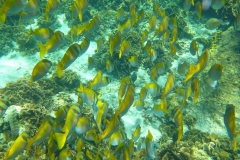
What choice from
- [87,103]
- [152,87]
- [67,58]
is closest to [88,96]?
[87,103]

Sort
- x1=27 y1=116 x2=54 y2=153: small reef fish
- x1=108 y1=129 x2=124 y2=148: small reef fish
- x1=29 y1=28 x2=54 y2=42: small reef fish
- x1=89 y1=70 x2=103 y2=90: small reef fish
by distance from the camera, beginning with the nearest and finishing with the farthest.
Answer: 1. x1=27 y1=116 x2=54 y2=153: small reef fish
2. x1=108 y1=129 x2=124 y2=148: small reef fish
3. x1=29 y1=28 x2=54 y2=42: small reef fish
4. x1=89 y1=70 x2=103 y2=90: small reef fish

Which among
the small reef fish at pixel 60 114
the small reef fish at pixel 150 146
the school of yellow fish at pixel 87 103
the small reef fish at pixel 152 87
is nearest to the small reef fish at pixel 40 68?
the school of yellow fish at pixel 87 103

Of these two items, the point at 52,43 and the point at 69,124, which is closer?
the point at 69,124

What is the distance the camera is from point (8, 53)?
823 cm

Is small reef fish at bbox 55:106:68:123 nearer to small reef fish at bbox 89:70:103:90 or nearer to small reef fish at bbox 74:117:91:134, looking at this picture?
small reef fish at bbox 74:117:91:134

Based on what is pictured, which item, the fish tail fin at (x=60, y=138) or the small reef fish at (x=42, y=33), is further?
the small reef fish at (x=42, y=33)

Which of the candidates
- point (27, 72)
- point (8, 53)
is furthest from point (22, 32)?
point (27, 72)

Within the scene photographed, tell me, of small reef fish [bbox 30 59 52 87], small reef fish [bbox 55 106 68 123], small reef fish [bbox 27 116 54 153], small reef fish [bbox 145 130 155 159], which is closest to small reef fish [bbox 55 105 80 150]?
small reef fish [bbox 27 116 54 153]

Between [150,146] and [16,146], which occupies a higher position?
[16,146]

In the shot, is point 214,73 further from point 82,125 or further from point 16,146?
point 16,146

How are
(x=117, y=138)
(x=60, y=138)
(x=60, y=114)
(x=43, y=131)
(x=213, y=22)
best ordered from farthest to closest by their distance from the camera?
(x=213, y=22) → (x=117, y=138) → (x=60, y=114) → (x=43, y=131) → (x=60, y=138)

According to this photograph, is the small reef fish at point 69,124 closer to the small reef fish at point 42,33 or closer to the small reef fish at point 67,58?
the small reef fish at point 67,58

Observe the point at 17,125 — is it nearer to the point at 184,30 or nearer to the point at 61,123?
the point at 61,123

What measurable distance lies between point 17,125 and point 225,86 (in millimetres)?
5755
